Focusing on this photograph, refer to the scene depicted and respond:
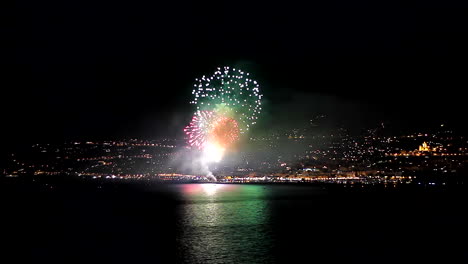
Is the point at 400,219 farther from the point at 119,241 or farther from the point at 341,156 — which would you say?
the point at 341,156

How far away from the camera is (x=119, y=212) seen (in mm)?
59031

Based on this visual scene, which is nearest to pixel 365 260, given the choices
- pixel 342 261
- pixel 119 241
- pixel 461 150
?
pixel 342 261

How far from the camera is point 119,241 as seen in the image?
117ft

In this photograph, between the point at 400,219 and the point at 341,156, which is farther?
the point at 341,156

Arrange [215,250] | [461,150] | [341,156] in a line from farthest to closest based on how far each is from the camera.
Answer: [341,156], [461,150], [215,250]

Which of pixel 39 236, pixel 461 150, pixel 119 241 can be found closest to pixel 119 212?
pixel 39 236

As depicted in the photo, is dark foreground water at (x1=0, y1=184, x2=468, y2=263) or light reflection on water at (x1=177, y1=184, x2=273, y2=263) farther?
dark foreground water at (x1=0, y1=184, x2=468, y2=263)

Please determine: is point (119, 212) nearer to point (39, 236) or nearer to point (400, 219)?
point (39, 236)

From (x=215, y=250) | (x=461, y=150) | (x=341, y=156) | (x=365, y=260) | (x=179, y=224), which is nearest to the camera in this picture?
(x=365, y=260)

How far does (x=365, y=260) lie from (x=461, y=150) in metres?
155

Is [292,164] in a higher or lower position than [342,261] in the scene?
higher

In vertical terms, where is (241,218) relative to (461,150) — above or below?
below

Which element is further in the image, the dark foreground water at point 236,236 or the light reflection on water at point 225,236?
the dark foreground water at point 236,236

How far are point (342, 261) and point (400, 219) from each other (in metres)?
23.2
